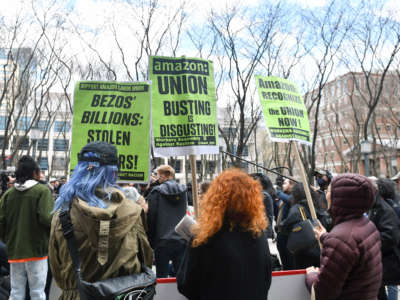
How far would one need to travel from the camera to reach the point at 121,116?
437 centimetres

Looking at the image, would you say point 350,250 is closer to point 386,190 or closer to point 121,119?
point 386,190

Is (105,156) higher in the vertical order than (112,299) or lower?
Answer: higher

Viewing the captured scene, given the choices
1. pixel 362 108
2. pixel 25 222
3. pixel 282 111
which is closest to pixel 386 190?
pixel 282 111

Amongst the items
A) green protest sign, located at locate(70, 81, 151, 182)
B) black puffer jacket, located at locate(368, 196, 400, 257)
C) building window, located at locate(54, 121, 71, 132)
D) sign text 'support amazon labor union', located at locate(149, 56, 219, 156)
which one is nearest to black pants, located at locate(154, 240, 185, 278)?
green protest sign, located at locate(70, 81, 151, 182)

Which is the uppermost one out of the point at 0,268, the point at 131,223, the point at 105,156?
the point at 105,156

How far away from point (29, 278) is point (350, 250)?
367 centimetres

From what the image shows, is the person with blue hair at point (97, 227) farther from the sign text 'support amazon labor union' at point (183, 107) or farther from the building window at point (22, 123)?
the building window at point (22, 123)

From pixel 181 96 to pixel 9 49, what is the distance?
1575cm

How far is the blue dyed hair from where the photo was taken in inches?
97.0

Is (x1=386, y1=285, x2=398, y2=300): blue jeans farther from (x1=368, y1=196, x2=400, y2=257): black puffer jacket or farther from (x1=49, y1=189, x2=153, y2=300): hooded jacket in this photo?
(x1=49, y1=189, x2=153, y2=300): hooded jacket

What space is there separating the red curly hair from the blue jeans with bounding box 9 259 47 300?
9.56 feet

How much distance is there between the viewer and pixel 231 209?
247 centimetres

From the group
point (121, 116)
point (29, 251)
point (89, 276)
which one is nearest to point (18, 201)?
point (29, 251)

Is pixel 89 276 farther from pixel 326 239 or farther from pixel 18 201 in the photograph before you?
pixel 18 201
